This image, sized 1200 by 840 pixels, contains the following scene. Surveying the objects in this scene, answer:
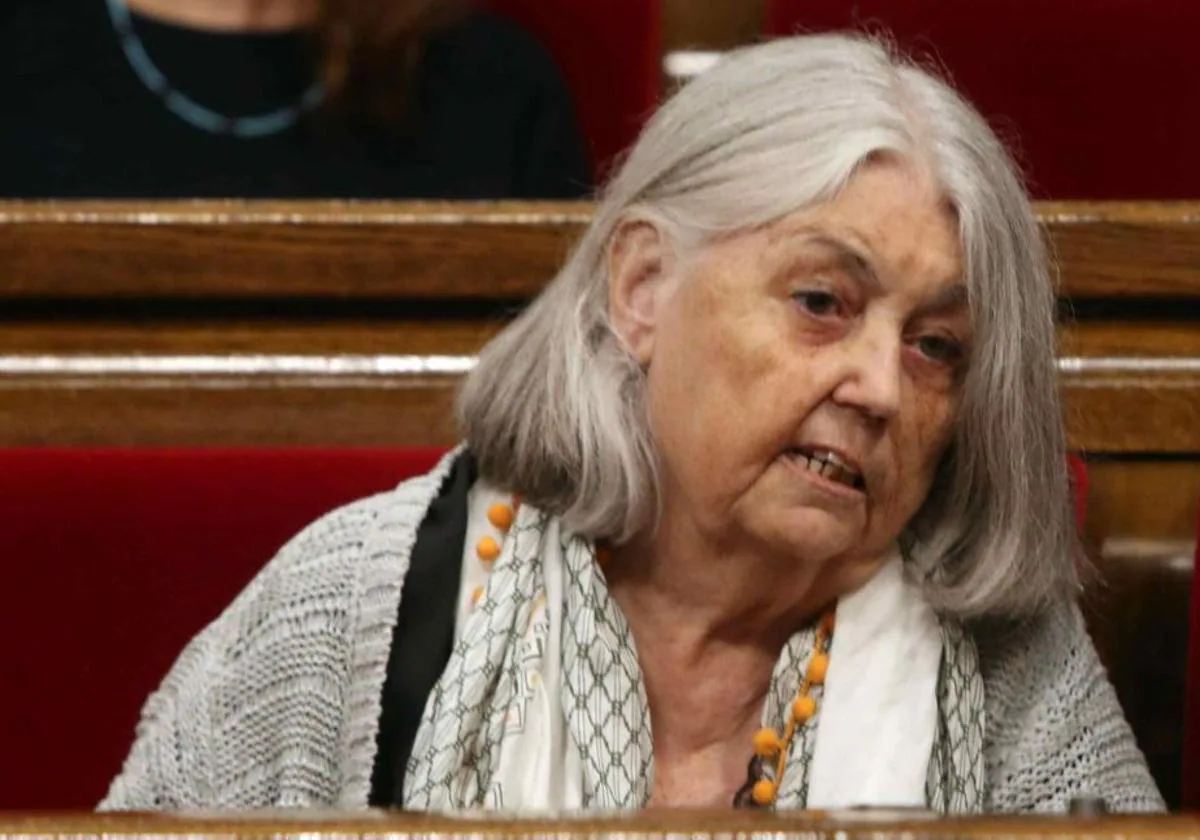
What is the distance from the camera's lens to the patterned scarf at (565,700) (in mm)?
700

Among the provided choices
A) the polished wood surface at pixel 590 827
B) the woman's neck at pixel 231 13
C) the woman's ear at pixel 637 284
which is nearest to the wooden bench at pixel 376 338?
the woman's ear at pixel 637 284

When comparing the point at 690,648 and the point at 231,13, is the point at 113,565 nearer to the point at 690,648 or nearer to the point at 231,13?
the point at 690,648

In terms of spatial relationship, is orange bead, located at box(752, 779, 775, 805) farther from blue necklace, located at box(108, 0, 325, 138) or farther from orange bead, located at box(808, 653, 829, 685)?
blue necklace, located at box(108, 0, 325, 138)

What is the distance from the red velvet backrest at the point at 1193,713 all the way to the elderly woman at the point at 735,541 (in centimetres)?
4

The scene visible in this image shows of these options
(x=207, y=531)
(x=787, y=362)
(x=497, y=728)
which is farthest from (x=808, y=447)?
(x=207, y=531)

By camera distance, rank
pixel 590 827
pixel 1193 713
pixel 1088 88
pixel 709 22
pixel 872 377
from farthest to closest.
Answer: pixel 709 22
pixel 1088 88
pixel 1193 713
pixel 872 377
pixel 590 827

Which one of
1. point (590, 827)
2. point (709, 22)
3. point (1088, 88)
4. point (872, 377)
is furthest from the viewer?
point (709, 22)

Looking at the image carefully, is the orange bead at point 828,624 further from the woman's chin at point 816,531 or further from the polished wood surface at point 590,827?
the polished wood surface at point 590,827

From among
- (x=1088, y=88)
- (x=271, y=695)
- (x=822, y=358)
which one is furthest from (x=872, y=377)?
(x=1088, y=88)

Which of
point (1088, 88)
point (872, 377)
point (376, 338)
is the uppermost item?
point (1088, 88)

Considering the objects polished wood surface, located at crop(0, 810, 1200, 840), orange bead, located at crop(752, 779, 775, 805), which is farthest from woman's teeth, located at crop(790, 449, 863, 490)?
polished wood surface, located at crop(0, 810, 1200, 840)

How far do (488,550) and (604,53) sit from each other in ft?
1.29

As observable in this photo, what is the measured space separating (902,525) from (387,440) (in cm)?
23

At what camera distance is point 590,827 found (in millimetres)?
400
